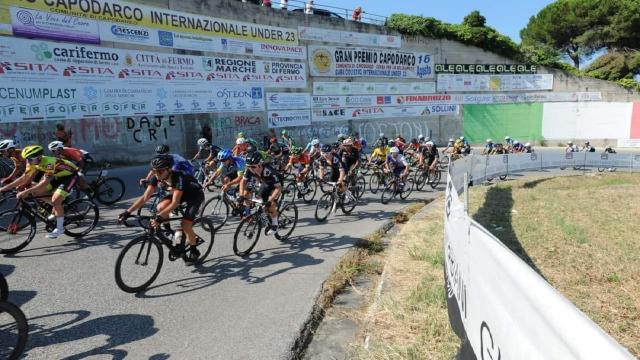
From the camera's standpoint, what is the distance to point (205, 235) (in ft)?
22.9

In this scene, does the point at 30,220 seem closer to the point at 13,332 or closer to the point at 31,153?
the point at 31,153

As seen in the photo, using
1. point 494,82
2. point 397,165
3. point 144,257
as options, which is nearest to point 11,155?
point 144,257

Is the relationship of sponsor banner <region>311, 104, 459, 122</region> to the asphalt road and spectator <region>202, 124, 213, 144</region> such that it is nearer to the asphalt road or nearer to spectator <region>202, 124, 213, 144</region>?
spectator <region>202, 124, 213, 144</region>

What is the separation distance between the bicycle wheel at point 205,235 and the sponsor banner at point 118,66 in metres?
12.2

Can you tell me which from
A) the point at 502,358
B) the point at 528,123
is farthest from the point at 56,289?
the point at 528,123

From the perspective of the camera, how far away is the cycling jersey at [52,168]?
7.23m

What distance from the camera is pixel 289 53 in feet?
85.4

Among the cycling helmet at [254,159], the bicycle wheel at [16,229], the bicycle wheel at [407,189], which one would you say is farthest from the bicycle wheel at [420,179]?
the bicycle wheel at [16,229]

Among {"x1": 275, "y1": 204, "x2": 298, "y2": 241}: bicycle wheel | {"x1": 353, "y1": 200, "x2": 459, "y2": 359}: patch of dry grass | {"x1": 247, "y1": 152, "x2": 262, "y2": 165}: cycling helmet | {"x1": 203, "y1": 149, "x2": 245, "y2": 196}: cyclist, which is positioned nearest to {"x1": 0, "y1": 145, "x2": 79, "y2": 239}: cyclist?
{"x1": 203, "y1": 149, "x2": 245, "y2": 196}: cyclist

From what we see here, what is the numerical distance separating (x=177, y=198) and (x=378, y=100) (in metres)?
26.8

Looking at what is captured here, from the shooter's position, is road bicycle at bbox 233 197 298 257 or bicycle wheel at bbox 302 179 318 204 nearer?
road bicycle at bbox 233 197 298 257

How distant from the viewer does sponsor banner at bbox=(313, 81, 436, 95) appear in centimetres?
2816

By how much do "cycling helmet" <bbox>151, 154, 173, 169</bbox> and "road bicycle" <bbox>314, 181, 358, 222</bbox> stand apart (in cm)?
455

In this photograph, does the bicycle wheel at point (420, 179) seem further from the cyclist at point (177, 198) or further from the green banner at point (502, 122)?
the green banner at point (502, 122)
